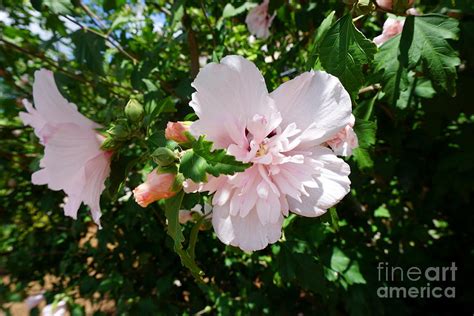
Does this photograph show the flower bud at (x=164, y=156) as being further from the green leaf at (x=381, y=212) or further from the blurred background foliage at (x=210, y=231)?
the green leaf at (x=381, y=212)

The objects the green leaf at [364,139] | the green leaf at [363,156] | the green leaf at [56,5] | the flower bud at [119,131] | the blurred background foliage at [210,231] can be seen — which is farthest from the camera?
the blurred background foliage at [210,231]

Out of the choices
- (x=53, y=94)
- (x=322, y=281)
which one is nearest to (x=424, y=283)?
(x=322, y=281)

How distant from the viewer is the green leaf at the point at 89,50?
1.43 metres

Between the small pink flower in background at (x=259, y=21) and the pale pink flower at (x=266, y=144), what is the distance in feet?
3.43

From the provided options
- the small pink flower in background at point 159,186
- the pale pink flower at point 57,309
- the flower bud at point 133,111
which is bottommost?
the pale pink flower at point 57,309

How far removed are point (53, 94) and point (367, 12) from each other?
0.68m

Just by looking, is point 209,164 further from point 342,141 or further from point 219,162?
point 342,141

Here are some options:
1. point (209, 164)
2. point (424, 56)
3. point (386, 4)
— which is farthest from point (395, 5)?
point (209, 164)

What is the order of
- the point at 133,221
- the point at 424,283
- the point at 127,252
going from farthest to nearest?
the point at 127,252
the point at 424,283
the point at 133,221

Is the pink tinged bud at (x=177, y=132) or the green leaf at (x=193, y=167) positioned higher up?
the pink tinged bud at (x=177, y=132)

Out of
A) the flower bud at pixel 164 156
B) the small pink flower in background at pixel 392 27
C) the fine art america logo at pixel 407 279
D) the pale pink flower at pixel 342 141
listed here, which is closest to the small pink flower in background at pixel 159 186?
the flower bud at pixel 164 156

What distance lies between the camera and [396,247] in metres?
1.86

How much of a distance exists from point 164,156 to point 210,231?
1.11 meters

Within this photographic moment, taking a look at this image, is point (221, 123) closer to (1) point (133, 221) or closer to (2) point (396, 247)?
(1) point (133, 221)
